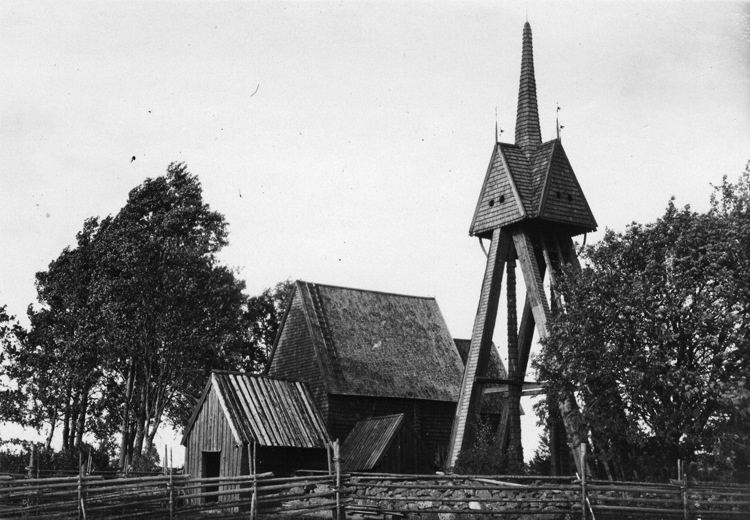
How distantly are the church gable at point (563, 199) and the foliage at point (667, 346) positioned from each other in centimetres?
378

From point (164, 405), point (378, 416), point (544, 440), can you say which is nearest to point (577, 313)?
point (378, 416)

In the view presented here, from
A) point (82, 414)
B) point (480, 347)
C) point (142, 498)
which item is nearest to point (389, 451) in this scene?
point (480, 347)

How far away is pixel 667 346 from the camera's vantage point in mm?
30078

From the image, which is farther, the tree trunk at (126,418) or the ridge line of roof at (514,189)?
the tree trunk at (126,418)

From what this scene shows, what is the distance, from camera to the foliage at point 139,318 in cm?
5012

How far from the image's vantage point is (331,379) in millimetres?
40438

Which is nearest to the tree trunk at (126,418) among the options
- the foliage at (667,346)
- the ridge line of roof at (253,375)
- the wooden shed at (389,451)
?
the ridge line of roof at (253,375)

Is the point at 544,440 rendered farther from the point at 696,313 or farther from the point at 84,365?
the point at 84,365

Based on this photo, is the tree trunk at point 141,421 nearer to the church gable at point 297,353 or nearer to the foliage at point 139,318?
the foliage at point 139,318

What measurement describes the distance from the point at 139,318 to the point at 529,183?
23615 millimetres

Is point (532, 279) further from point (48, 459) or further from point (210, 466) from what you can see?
point (48, 459)

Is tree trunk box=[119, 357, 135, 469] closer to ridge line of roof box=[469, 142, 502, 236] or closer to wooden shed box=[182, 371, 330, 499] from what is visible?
wooden shed box=[182, 371, 330, 499]

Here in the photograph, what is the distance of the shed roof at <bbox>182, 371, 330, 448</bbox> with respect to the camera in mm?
35250

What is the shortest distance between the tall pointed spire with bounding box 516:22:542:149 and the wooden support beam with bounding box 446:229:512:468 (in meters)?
4.48
